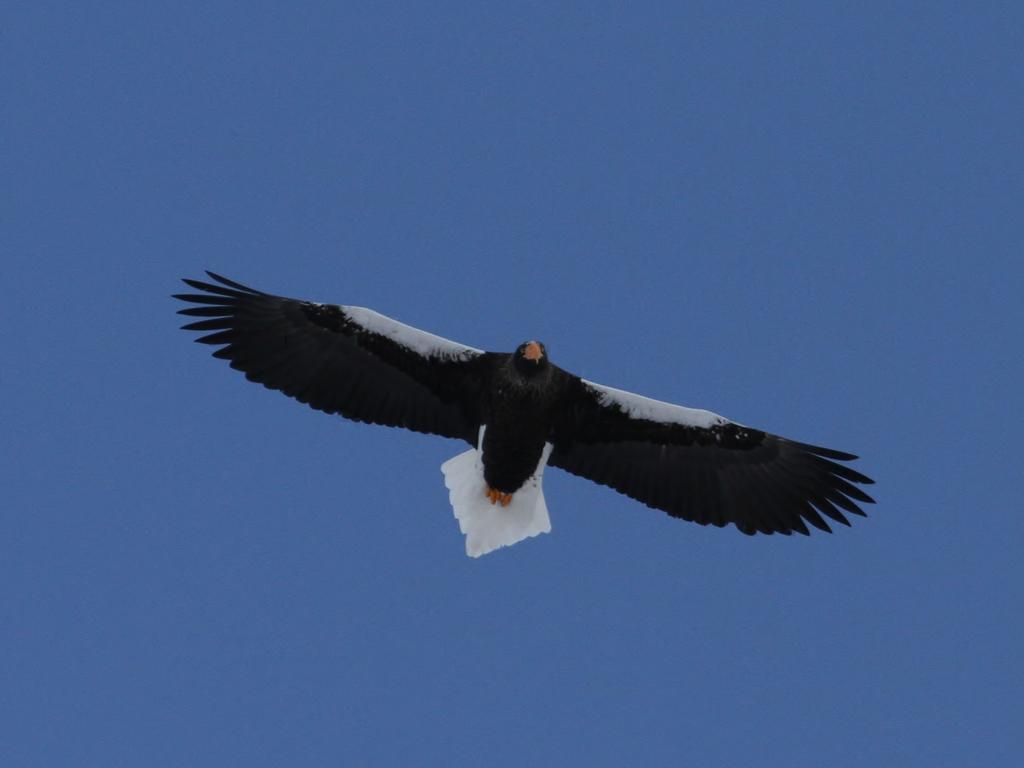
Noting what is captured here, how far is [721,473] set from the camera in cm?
1251

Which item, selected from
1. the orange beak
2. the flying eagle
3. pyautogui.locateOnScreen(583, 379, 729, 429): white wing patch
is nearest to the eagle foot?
the flying eagle

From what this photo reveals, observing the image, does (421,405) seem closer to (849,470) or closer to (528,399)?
(528,399)

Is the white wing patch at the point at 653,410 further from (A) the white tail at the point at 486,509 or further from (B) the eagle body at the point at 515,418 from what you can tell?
(A) the white tail at the point at 486,509

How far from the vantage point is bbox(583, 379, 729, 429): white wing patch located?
40.1 ft

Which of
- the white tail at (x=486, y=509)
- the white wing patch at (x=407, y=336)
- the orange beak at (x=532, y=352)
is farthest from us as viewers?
the white tail at (x=486, y=509)

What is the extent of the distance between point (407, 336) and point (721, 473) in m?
2.72

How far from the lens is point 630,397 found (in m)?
12.2

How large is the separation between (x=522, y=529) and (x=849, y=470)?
264 centimetres

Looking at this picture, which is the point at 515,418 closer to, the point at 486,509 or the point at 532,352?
the point at 532,352

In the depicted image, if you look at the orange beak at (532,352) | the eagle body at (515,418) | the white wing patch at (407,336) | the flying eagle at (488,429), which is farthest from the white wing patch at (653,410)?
the white wing patch at (407,336)

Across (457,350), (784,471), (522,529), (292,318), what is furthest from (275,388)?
(784,471)

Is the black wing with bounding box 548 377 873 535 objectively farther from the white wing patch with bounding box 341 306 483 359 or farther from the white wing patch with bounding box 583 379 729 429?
the white wing patch with bounding box 341 306 483 359

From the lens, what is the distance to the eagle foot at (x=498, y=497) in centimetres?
1245

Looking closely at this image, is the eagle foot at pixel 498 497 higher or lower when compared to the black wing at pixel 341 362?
lower
